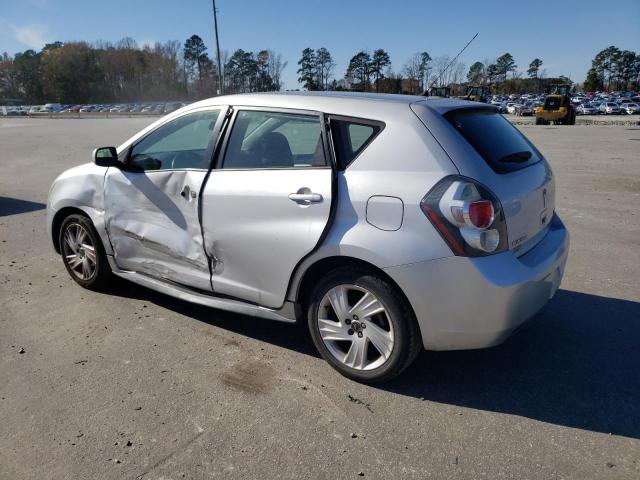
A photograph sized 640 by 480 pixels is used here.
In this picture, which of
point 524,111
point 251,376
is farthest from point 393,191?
point 524,111

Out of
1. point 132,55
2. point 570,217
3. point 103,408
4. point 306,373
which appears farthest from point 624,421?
point 132,55

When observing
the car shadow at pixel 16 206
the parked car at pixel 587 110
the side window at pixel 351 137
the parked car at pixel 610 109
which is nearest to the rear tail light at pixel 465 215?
the side window at pixel 351 137

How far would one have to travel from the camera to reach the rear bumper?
2.67 m

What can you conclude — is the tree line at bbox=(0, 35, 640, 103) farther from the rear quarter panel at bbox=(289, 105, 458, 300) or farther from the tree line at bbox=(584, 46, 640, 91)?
the rear quarter panel at bbox=(289, 105, 458, 300)

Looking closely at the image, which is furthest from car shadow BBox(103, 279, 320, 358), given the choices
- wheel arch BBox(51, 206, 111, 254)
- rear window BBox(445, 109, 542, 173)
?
rear window BBox(445, 109, 542, 173)

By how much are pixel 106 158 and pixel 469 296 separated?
3.05 m

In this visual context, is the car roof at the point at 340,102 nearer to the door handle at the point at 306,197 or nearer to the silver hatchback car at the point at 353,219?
the silver hatchback car at the point at 353,219

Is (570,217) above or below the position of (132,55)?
below

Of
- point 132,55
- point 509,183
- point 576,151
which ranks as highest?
point 132,55

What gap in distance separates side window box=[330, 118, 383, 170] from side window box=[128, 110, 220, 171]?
3.48ft

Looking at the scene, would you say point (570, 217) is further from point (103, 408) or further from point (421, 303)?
point (103, 408)

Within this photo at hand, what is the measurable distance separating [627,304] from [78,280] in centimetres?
498

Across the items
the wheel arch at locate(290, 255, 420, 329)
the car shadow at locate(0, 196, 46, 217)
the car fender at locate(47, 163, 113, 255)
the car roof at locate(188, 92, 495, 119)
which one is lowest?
the car shadow at locate(0, 196, 46, 217)

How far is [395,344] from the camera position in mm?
2941
